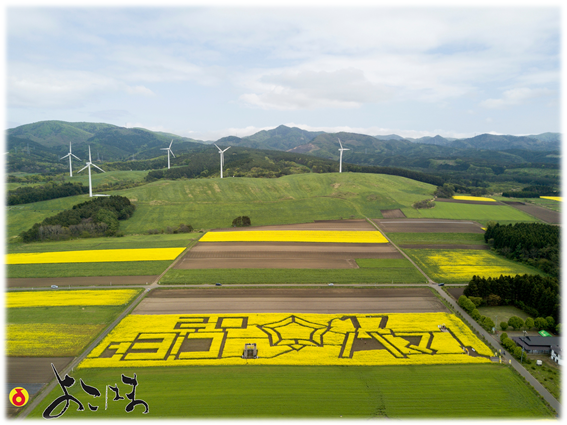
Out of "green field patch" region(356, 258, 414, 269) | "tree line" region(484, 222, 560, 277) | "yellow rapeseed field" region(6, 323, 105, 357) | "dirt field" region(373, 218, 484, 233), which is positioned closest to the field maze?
"yellow rapeseed field" region(6, 323, 105, 357)

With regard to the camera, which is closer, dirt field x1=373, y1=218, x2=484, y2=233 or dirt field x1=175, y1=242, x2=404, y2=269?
dirt field x1=175, y1=242, x2=404, y2=269

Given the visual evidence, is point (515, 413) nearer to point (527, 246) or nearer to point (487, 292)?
point (487, 292)

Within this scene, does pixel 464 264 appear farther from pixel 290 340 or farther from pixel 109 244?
pixel 109 244

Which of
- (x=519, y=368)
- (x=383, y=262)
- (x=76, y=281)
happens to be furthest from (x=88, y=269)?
(x=519, y=368)

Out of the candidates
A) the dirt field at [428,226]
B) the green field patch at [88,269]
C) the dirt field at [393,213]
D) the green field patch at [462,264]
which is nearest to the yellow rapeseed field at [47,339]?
the green field patch at [88,269]

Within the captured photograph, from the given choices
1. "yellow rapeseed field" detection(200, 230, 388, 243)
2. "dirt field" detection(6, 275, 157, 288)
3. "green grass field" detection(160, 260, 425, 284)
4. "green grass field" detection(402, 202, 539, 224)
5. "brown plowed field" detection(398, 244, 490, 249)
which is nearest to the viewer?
"dirt field" detection(6, 275, 157, 288)

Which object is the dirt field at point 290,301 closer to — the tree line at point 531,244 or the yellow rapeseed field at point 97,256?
the yellow rapeseed field at point 97,256

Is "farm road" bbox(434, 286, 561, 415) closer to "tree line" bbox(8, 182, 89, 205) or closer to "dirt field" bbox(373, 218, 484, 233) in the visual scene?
"dirt field" bbox(373, 218, 484, 233)
